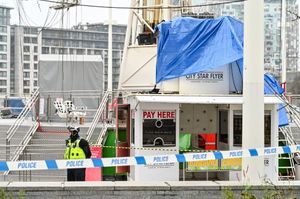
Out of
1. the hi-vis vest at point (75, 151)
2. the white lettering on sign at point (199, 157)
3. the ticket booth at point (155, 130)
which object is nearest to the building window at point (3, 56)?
the ticket booth at point (155, 130)

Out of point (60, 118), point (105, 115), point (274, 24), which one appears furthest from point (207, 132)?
point (274, 24)

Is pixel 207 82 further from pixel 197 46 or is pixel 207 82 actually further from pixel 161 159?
pixel 161 159

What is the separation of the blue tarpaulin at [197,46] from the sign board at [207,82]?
18cm

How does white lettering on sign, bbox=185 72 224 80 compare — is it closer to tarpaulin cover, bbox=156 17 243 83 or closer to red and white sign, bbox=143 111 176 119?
tarpaulin cover, bbox=156 17 243 83

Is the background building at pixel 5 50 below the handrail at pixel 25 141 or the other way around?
the other way around

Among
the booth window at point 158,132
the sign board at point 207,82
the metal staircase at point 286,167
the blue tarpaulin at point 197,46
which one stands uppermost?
the blue tarpaulin at point 197,46

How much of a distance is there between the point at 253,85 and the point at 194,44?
520 cm

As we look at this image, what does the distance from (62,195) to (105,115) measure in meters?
12.2

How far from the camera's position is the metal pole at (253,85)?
35.0ft

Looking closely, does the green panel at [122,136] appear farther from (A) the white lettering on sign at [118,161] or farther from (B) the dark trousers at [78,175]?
(A) the white lettering on sign at [118,161]

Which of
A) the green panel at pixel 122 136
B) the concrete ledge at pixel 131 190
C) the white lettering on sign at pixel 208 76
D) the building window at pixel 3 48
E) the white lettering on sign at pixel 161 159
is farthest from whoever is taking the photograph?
the building window at pixel 3 48

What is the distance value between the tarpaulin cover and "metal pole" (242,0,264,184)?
168 inches

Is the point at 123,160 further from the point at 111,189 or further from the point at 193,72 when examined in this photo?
the point at 193,72

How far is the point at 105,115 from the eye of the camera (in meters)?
21.3
